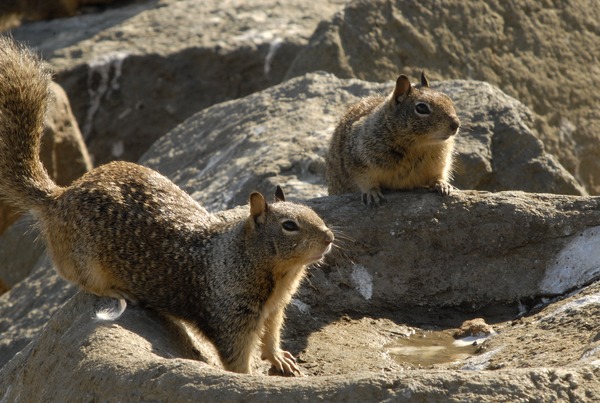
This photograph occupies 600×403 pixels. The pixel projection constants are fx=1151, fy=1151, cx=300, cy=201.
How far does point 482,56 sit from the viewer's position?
A: 13.3 m

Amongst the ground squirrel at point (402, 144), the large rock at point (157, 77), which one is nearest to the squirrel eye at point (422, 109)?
the ground squirrel at point (402, 144)

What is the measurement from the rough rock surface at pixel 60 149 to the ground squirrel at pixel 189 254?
6.30 m

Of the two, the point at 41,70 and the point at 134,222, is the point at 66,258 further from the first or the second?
the point at 41,70

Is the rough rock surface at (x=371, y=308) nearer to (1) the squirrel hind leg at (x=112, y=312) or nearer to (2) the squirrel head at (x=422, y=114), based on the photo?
(1) the squirrel hind leg at (x=112, y=312)

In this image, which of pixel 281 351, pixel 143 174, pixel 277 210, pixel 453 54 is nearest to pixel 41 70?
pixel 143 174

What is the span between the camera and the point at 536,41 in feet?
44.7

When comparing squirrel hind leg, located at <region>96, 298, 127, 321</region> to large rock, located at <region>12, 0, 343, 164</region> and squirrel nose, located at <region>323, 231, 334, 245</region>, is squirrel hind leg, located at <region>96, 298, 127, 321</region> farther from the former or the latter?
large rock, located at <region>12, 0, 343, 164</region>

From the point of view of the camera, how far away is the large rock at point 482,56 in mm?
13055

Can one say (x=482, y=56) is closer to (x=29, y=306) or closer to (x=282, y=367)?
(x=29, y=306)

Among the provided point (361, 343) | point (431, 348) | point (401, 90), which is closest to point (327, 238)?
point (361, 343)

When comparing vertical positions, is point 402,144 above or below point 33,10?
above

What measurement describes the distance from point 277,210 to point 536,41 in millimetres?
7160

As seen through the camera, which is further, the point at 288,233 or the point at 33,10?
the point at 33,10

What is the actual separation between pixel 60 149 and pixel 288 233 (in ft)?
24.5
